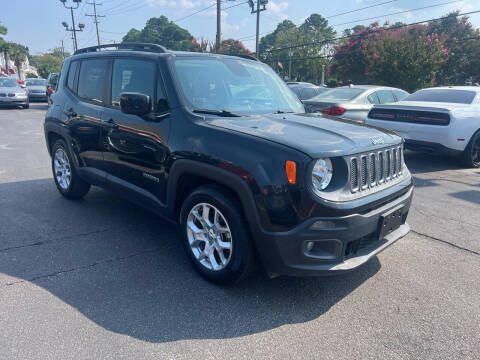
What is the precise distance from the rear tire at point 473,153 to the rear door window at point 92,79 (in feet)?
21.9

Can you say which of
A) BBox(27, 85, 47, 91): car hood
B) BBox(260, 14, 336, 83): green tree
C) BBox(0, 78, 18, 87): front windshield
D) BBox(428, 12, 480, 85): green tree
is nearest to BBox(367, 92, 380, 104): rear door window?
BBox(0, 78, 18, 87): front windshield

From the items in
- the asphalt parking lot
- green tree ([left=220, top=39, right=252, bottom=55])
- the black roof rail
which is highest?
green tree ([left=220, top=39, right=252, bottom=55])

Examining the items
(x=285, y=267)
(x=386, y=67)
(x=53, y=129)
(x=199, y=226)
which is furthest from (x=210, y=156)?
(x=386, y=67)

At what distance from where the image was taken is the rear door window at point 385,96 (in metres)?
9.38

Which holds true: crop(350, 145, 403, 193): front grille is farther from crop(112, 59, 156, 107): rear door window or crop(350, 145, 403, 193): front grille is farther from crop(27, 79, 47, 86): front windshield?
crop(27, 79, 47, 86): front windshield

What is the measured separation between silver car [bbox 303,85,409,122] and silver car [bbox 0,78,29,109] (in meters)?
15.8

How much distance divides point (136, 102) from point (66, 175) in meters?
2.51

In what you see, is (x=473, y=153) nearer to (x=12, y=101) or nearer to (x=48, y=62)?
(x=12, y=101)

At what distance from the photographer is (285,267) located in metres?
2.69

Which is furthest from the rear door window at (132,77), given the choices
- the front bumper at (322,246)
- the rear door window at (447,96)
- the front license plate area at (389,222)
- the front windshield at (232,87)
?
the rear door window at (447,96)

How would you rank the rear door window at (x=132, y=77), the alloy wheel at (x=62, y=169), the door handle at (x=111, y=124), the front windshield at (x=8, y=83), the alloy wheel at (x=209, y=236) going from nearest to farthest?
the alloy wheel at (x=209, y=236)
the rear door window at (x=132, y=77)
the door handle at (x=111, y=124)
the alloy wheel at (x=62, y=169)
the front windshield at (x=8, y=83)

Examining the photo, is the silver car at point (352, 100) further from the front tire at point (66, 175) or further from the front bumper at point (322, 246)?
the front bumper at point (322, 246)

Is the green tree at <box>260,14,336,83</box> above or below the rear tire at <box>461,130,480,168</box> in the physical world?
above

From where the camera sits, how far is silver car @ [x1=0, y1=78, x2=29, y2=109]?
60.1ft
